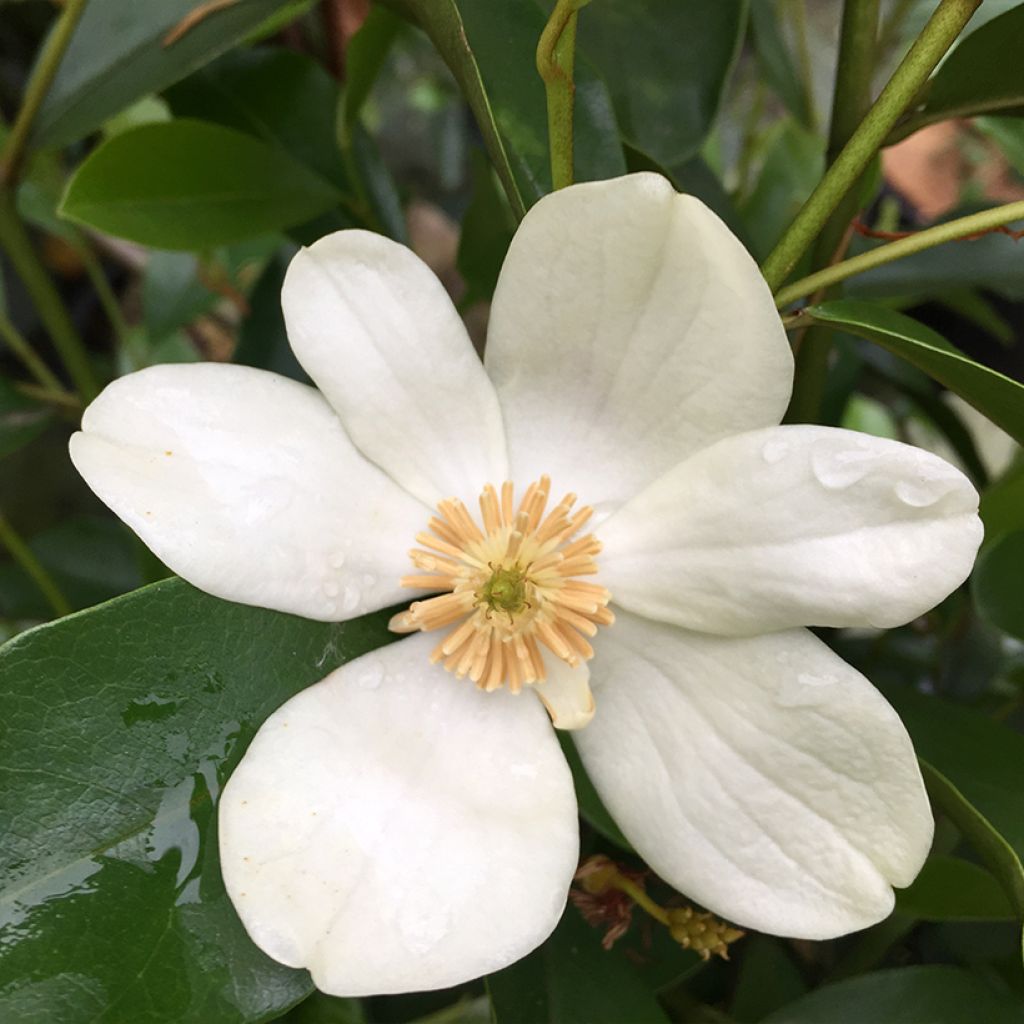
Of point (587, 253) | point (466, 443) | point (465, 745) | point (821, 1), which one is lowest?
point (821, 1)

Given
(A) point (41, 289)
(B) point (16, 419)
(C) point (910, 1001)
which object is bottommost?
(C) point (910, 1001)

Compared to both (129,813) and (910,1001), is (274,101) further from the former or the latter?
(910,1001)

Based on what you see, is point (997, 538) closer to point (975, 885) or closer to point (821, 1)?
point (975, 885)

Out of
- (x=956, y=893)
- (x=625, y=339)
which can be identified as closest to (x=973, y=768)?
(x=956, y=893)

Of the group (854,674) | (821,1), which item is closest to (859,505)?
(854,674)

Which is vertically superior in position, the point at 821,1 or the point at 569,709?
the point at 569,709

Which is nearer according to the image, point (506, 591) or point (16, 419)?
point (506, 591)
